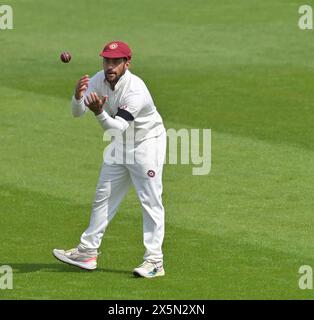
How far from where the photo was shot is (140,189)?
14898 mm

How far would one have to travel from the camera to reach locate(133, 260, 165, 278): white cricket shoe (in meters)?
14.7

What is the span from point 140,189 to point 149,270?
91cm

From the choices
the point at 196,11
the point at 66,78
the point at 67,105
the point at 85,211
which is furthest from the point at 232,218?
the point at 196,11

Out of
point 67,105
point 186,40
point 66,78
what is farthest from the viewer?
point 186,40

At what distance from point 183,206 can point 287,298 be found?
454 centimetres

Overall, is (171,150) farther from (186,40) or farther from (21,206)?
(186,40)

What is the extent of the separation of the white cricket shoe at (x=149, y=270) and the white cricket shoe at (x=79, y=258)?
572 mm

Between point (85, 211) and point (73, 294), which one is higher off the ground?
point (85, 211)

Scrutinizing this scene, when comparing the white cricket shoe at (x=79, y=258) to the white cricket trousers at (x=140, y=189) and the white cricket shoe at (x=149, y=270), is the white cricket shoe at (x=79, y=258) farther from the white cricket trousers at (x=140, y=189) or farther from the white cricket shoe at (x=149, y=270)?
the white cricket shoe at (x=149, y=270)

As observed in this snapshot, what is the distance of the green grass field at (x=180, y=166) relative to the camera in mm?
14961

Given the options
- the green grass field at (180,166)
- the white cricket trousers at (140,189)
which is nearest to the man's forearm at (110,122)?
→ the white cricket trousers at (140,189)

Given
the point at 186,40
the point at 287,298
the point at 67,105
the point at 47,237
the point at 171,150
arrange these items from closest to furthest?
1. the point at 287,298
2. the point at 47,237
3. the point at 171,150
4. the point at 67,105
5. the point at 186,40

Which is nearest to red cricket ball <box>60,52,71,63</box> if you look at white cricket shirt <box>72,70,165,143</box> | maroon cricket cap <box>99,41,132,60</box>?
white cricket shirt <box>72,70,165,143</box>

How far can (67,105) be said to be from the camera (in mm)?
23938
